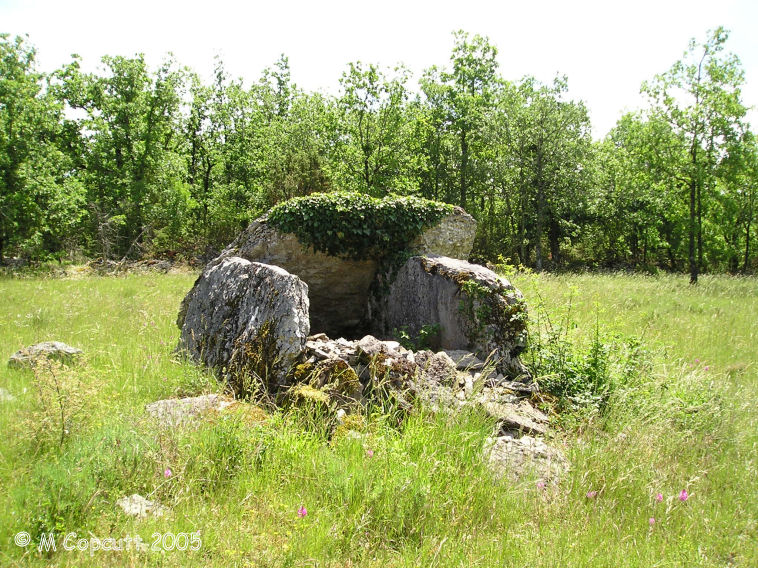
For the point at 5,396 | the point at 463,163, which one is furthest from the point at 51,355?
the point at 463,163

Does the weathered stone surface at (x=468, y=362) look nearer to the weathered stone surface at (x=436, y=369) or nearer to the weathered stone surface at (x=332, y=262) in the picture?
the weathered stone surface at (x=436, y=369)

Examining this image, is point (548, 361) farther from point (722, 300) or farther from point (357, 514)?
point (722, 300)

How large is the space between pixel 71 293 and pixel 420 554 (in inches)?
518

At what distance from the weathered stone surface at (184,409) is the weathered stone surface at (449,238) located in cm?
510

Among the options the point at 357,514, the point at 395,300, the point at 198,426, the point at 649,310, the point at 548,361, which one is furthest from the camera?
the point at 649,310

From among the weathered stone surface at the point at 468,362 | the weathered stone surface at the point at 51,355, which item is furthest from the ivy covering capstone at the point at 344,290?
the weathered stone surface at the point at 51,355

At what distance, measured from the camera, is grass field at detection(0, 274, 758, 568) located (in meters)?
3.12

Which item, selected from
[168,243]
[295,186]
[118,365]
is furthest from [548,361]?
[168,243]

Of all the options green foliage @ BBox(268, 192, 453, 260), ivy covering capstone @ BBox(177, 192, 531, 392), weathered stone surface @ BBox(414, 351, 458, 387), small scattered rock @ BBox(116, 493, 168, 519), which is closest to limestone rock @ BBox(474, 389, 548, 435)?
weathered stone surface @ BBox(414, 351, 458, 387)

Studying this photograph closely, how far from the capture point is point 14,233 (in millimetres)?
19922

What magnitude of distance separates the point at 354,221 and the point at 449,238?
2.08m

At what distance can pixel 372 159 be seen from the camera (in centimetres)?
2308

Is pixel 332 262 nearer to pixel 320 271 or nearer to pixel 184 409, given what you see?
pixel 320 271

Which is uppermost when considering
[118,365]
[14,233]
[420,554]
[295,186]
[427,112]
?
[427,112]
